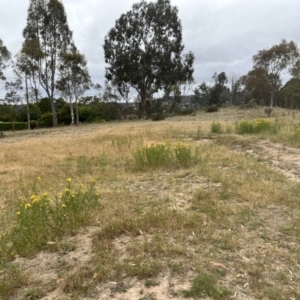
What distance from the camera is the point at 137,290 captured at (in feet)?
8.50

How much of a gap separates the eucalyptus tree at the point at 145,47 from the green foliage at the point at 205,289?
2995cm

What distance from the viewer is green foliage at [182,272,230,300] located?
2497mm

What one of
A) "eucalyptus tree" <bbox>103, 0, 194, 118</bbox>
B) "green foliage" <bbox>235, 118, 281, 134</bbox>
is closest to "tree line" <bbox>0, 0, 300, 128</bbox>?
"eucalyptus tree" <bbox>103, 0, 194, 118</bbox>

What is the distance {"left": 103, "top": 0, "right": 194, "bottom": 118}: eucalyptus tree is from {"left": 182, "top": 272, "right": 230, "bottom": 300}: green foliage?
1179 inches

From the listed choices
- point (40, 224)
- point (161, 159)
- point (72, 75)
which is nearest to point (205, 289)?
point (40, 224)

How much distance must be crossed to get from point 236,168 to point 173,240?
3.87 m

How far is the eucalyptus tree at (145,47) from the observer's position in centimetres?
3156

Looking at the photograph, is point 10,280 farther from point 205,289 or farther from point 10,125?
point 10,125

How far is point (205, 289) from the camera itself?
256 cm

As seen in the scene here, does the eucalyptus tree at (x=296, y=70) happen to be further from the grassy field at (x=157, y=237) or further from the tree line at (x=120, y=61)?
the grassy field at (x=157, y=237)

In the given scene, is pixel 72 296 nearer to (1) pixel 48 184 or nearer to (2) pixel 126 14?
(1) pixel 48 184

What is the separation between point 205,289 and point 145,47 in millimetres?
31575

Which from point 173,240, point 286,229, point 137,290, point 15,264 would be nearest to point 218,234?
point 173,240

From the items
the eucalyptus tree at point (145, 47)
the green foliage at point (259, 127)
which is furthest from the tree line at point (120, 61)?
the green foliage at point (259, 127)
